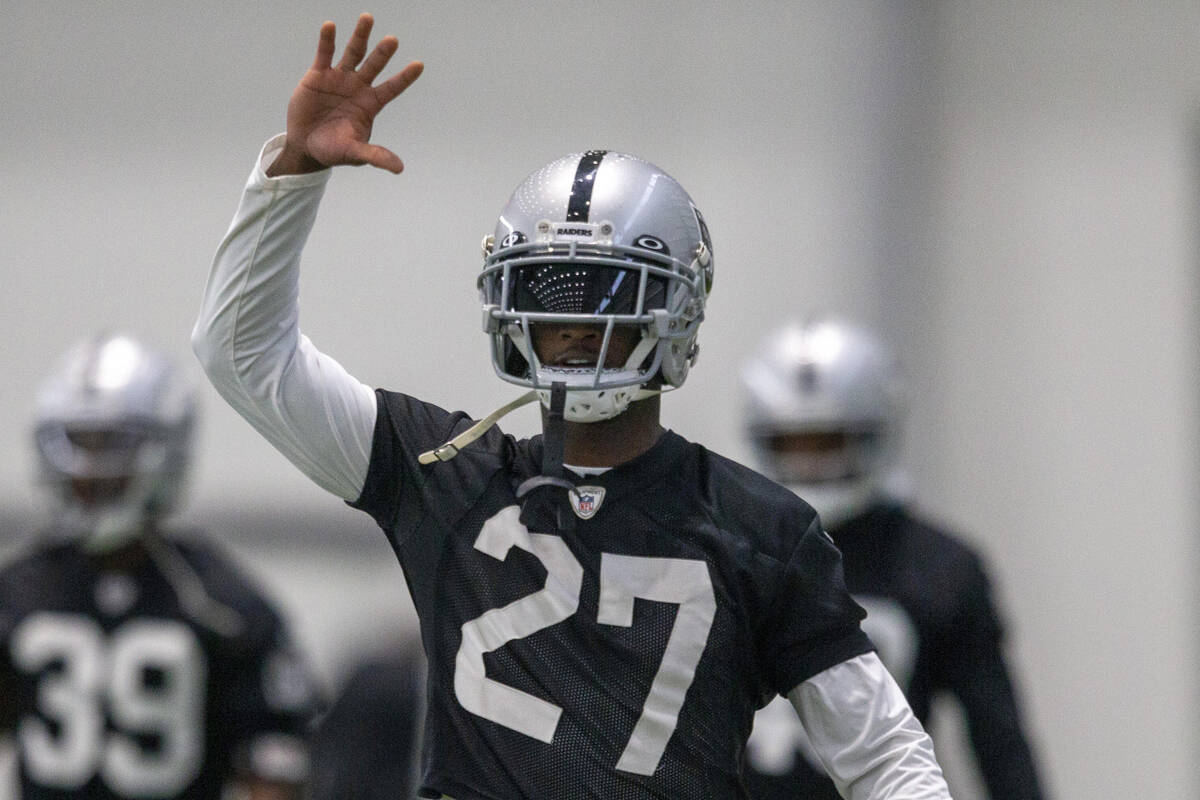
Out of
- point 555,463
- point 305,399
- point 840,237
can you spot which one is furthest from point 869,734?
point 840,237

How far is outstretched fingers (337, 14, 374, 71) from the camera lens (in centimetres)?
168

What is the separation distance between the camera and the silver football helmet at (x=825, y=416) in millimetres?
3514

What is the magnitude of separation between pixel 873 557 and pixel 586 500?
1.62 metres

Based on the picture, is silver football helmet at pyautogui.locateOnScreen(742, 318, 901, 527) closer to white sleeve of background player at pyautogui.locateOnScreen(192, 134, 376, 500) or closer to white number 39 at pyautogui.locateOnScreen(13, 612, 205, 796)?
white number 39 at pyautogui.locateOnScreen(13, 612, 205, 796)

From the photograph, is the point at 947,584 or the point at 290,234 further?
the point at 947,584

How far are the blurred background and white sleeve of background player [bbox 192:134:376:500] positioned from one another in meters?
3.56

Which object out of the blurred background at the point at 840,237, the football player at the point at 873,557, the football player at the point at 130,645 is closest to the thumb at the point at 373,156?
the football player at the point at 873,557

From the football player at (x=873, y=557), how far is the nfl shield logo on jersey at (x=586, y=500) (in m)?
1.35

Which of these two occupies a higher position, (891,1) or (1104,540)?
(891,1)

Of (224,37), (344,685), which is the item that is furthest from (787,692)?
(224,37)

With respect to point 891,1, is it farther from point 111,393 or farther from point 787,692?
point 787,692

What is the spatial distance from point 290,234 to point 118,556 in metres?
2.06

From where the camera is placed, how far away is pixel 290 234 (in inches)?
68.8

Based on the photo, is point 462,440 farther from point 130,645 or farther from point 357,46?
point 130,645
